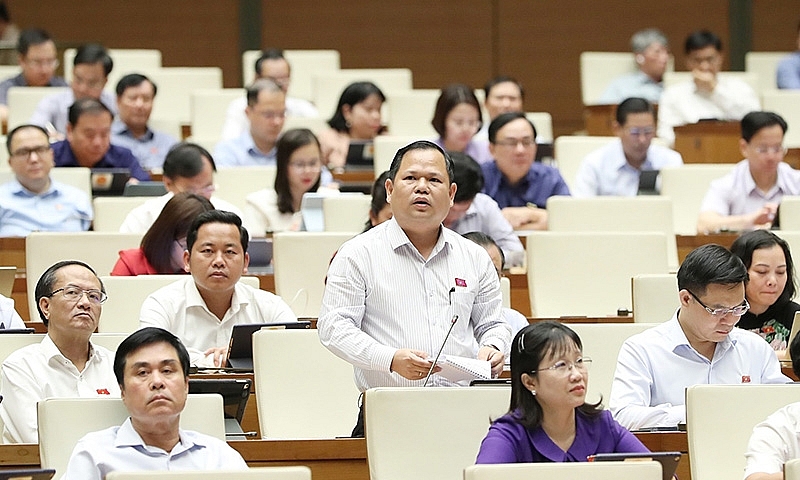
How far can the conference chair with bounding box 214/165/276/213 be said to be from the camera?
656cm

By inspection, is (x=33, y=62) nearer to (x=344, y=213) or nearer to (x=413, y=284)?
(x=344, y=213)

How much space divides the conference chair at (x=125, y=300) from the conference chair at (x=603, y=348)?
112 centimetres

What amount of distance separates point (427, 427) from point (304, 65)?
19.6 ft

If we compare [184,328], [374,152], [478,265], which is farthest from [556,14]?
[478,265]

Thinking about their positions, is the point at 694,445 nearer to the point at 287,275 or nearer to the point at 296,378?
the point at 296,378

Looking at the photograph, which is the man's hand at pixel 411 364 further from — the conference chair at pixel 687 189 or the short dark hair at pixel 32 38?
the short dark hair at pixel 32 38

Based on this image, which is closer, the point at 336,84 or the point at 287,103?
the point at 287,103

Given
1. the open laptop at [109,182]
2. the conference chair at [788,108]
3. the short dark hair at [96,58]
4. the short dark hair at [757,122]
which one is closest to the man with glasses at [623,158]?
the short dark hair at [757,122]

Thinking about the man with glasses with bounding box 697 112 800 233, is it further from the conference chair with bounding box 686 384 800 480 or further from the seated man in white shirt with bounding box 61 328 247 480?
the seated man in white shirt with bounding box 61 328 247 480

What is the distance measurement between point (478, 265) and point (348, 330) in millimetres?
379

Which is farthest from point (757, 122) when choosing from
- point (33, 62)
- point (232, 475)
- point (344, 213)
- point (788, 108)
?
point (33, 62)

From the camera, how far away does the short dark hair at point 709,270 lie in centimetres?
360

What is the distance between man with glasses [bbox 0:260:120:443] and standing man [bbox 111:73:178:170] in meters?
3.36

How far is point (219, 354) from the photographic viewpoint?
14.1 feet
